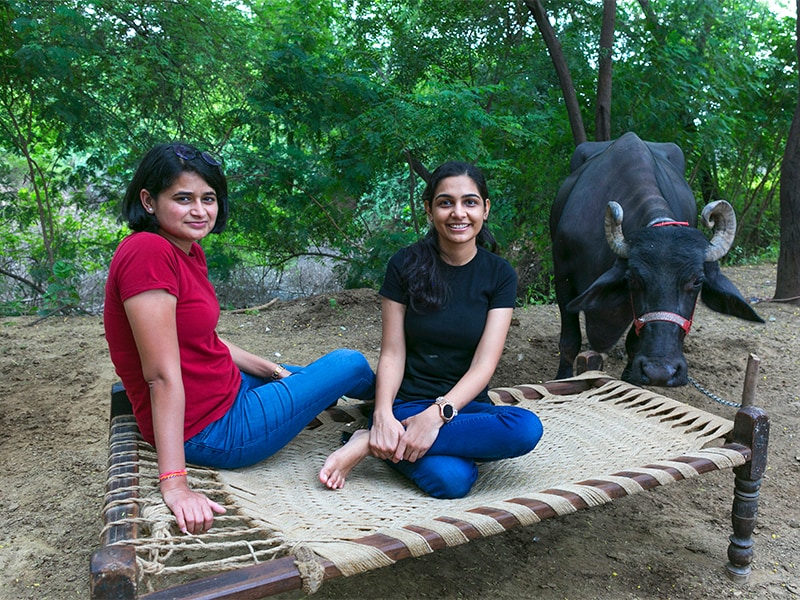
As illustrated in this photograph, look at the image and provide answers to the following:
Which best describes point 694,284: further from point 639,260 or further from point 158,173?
point 158,173

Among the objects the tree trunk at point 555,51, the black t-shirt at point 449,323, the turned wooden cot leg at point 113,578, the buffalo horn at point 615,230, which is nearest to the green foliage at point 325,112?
the tree trunk at point 555,51

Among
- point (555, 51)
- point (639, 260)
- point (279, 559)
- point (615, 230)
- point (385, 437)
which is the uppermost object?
point (555, 51)

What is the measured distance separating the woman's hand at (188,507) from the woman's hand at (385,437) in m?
0.63

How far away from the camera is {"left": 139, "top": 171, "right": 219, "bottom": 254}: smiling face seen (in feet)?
7.20

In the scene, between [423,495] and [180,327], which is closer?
[180,327]

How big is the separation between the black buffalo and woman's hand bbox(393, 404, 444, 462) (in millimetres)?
1251

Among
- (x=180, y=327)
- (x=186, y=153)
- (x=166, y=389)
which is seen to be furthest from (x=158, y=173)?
(x=166, y=389)

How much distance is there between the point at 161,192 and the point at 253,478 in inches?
41.7

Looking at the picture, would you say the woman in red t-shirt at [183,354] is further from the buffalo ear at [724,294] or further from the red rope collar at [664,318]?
the buffalo ear at [724,294]

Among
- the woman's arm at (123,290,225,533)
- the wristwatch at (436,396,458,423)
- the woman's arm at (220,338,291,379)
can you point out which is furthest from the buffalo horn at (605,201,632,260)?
the woman's arm at (123,290,225,533)

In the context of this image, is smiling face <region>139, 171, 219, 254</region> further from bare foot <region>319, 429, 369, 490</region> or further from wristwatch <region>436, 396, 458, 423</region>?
wristwatch <region>436, 396, 458, 423</region>

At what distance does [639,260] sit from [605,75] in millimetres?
3817

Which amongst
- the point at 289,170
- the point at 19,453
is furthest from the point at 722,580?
the point at 289,170

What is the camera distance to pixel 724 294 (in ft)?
11.8
